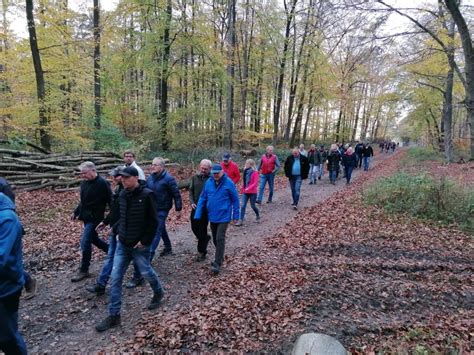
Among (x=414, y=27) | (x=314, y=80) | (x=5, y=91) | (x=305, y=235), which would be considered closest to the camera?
(x=305, y=235)

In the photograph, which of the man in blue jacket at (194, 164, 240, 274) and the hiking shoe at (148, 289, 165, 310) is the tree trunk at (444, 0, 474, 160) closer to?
the man in blue jacket at (194, 164, 240, 274)

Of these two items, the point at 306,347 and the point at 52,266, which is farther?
the point at 52,266

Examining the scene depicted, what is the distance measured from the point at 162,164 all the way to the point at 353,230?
5.18 meters

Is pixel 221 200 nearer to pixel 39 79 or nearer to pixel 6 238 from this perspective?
pixel 6 238

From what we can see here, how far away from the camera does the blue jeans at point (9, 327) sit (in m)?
2.84

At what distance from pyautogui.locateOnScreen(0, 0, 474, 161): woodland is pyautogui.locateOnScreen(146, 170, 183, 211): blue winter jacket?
5.78 meters

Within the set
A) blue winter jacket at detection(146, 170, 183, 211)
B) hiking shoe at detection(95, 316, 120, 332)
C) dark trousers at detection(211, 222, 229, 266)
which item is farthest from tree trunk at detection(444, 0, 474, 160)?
hiking shoe at detection(95, 316, 120, 332)

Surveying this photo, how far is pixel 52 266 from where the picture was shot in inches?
250

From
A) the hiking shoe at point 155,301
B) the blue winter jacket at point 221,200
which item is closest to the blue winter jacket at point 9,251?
the hiking shoe at point 155,301

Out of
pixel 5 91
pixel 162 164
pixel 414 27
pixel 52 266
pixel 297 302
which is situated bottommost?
pixel 52 266

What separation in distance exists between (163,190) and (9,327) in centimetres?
328

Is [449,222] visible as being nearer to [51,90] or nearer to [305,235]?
[305,235]

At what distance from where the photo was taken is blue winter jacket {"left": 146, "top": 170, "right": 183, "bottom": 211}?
5.84 metres

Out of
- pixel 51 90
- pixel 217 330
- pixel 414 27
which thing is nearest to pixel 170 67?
pixel 51 90
